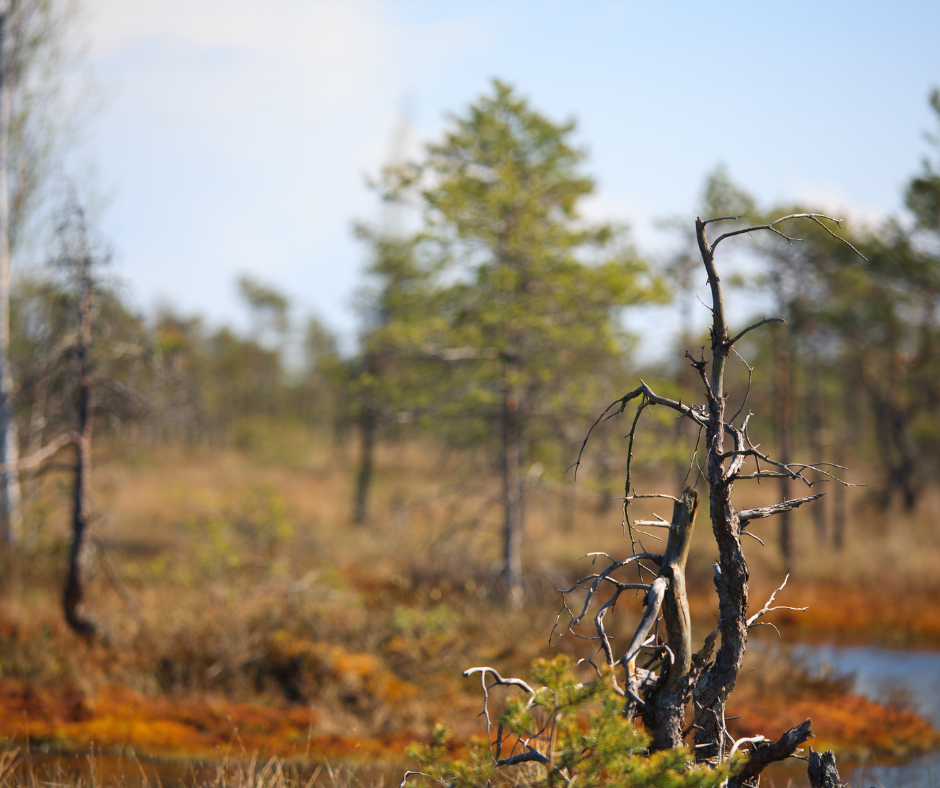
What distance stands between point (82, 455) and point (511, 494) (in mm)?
6116

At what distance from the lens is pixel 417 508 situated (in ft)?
44.9

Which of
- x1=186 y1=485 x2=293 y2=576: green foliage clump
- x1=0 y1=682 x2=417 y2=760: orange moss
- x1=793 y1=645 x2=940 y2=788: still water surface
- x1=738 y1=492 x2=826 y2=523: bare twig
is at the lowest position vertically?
x1=793 y1=645 x2=940 y2=788: still water surface

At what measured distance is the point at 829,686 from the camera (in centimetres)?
1011

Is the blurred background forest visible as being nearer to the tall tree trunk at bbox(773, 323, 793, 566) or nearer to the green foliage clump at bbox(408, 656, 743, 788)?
the tall tree trunk at bbox(773, 323, 793, 566)

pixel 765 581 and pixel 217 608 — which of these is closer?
pixel 217 608

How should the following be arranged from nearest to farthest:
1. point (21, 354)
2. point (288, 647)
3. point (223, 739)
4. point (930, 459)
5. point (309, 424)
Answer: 1. point (223, 739)
2. point (288, 647)
3. point (21, 354)
4. point (930, 459)
5. point (309, 424)

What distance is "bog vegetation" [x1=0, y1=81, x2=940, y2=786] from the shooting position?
12.9 feet

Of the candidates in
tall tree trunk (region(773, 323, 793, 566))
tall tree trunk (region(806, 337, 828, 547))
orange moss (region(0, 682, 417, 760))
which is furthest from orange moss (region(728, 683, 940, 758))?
tall tree trunk (region(806, 337, 828, 547))

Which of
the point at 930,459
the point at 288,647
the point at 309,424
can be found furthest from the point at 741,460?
the point at 309,424

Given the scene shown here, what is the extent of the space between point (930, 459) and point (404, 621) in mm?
18946

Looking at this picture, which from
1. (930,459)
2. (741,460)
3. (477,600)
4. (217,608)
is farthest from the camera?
(930,459)

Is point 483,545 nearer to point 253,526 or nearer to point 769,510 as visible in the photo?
point 253,526

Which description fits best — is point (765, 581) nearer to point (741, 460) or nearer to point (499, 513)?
point (499, 513)

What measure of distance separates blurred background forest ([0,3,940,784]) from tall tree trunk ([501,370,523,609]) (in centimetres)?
4
